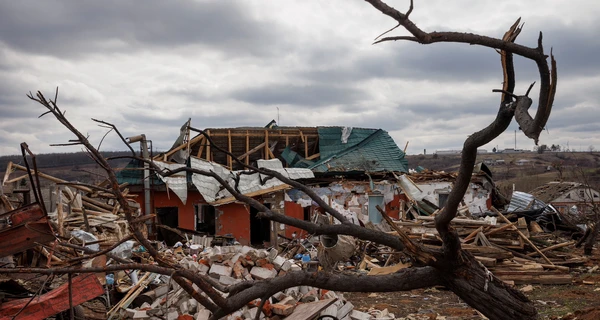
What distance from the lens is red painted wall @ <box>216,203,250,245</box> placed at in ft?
70.9

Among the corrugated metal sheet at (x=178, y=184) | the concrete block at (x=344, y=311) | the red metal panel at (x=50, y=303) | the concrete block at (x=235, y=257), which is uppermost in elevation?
the corrugated metal sheet at (x=178, y=184)

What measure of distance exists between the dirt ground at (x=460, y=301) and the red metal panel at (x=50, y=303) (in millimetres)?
6177

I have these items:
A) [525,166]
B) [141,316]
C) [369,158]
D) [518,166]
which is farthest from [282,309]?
[525,166]

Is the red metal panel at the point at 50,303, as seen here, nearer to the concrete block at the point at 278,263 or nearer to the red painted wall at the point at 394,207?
the concrete block at the point at 278,263

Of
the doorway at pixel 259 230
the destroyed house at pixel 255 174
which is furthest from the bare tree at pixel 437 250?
the doorway at pixel 259 230

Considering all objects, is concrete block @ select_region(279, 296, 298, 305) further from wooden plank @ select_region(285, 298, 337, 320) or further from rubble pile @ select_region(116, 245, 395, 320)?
wooden plank @ select_region(285, 298, 337, 320)

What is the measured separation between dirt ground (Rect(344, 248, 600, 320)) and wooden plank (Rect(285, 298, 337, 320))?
2512 mm

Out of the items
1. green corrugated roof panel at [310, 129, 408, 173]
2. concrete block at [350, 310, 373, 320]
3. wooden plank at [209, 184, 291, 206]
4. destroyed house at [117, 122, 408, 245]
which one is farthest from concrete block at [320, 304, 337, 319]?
green corrugated roof panel at [310, 129, 408, 173]

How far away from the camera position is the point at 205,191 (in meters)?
20.9

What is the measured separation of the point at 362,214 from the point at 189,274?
19.6m

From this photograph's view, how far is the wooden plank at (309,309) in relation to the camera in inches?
344

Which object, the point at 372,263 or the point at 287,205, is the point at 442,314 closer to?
the point at 372,263

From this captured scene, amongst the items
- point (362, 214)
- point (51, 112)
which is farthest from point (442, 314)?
point (362, 214)

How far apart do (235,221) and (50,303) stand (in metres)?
14.4
